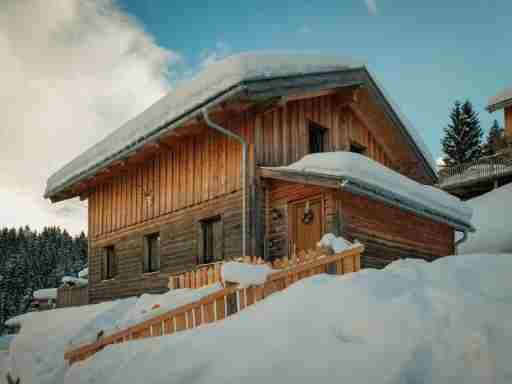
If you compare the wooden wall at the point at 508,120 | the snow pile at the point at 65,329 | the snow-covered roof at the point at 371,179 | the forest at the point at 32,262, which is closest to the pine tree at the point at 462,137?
the wooden wall at the point at 508,120

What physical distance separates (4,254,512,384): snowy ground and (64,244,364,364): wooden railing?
46 centimetres

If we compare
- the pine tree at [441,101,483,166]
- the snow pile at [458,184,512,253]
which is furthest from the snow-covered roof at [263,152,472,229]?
the pine tree at [441,101,483,166]

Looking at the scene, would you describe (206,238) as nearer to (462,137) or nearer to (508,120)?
(508,120)

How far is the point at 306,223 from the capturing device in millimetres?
10109

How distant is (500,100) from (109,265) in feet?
84.9

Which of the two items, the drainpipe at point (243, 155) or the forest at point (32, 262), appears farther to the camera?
the forest at point (32, 262)

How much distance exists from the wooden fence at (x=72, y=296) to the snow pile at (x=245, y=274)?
13070 millimetres

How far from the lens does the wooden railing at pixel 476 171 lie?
A: 2712 cm

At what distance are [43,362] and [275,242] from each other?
18.4ft

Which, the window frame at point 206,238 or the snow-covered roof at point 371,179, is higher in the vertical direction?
the snow-covered roof at point 371,179

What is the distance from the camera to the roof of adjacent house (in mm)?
9789

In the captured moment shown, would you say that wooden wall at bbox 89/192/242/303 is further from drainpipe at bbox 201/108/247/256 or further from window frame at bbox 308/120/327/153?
window frame at bbox 308/120/327/153

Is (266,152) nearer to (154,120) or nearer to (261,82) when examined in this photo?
(261,82)

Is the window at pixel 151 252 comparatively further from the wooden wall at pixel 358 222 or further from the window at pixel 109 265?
the wooden wall at pixel 358 222
